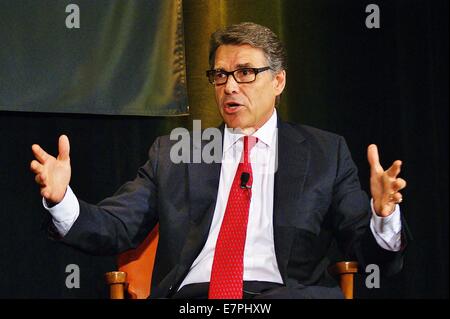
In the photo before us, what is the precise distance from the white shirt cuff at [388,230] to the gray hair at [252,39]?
2.41ft

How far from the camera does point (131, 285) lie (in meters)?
3.29

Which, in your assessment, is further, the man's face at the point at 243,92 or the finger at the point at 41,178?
the man's face at the point at 243,92

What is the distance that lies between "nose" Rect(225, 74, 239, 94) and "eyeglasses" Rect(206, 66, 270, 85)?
13 millimetres

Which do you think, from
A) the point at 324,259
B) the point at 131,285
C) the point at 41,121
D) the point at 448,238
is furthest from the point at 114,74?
the point at 448,238

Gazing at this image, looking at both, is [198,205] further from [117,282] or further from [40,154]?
[40,154]

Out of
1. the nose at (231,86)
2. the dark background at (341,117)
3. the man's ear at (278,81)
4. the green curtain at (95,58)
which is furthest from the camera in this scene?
the dark background at (341,117)

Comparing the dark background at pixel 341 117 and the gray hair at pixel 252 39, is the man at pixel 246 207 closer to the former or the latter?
the gray hair at pixel 252 39

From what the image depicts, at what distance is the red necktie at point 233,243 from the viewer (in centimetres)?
296

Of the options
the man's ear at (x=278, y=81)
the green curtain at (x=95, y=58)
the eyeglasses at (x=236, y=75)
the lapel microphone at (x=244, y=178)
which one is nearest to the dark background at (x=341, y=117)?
the green curtain at (x=95, y=58)

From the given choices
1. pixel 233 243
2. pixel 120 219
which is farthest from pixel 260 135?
pixel 120 219

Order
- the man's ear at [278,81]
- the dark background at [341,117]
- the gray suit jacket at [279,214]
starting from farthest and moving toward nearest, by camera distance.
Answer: the dark background at [341,117] → the man's ear at [278,81] → the gray suit jacket at [279,214]

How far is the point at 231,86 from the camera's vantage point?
10.7 ft

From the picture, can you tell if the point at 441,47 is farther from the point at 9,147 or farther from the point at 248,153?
the point at 9,147

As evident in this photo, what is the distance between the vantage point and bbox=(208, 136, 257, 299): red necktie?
2957 mm
